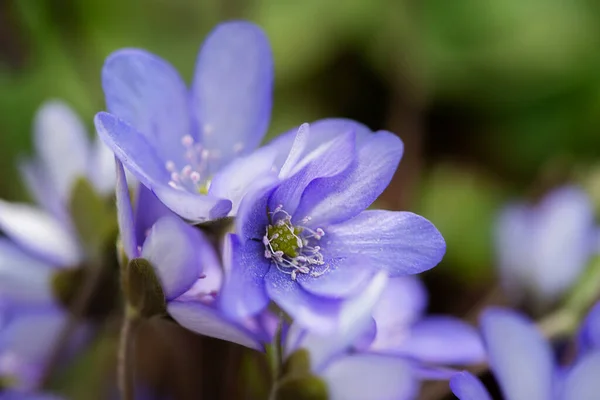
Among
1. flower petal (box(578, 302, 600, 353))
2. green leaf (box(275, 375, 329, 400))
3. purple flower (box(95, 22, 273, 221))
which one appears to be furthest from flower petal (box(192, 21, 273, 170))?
flower petal (box(578, 302, 600, 353))

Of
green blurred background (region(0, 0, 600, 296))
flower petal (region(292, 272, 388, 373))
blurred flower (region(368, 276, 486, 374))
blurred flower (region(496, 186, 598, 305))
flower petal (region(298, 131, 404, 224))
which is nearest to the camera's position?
flower petal (region(292, 272, 388, 373))

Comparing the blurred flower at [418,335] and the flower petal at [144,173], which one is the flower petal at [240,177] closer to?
the flower petal at [144,173]

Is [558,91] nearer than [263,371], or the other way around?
[263,371]

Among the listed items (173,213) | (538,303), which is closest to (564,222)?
(538,303)

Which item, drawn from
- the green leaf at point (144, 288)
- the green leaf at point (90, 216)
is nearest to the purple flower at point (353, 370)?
the green leaf at point (144, 288)

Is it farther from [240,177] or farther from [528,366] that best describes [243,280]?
[528,366]

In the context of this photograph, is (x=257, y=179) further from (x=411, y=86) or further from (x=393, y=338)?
(x=411, y=86)

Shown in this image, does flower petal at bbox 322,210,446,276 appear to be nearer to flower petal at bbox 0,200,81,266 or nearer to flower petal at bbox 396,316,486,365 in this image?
flower petal at bbox 396,316,486,365
